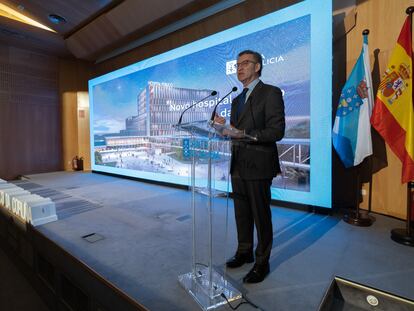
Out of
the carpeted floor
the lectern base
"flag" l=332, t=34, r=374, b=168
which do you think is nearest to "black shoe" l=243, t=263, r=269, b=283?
the lectern base

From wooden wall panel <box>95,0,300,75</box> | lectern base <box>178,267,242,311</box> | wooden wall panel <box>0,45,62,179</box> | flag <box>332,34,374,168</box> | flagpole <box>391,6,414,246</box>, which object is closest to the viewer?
lectern base <box>178,267,242,311</box>

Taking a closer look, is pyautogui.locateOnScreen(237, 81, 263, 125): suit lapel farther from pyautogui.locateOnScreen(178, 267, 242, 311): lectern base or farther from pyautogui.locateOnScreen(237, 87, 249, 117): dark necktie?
pyautogui.locateOnScreen(178, 267, 242, 311): lectern base

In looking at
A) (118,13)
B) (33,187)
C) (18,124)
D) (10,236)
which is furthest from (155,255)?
(18,124)

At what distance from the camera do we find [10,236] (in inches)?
122

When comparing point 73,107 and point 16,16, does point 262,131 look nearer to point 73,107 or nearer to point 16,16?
point 16,16

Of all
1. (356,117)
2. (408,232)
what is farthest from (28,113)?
(408,232)

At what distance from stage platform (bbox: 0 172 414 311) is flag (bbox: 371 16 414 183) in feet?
2.61

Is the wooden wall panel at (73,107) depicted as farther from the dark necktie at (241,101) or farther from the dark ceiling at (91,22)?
the dark necktie at (241,101)

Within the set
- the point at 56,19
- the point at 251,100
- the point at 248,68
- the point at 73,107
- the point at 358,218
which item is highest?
the point at 56,19

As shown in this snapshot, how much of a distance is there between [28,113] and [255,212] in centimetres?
688

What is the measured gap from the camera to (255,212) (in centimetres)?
150

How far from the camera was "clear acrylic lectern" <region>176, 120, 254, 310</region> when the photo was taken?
1379 mm

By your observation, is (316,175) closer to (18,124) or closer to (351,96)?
(351,96)

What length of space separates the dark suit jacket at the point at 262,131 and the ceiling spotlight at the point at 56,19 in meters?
5.39
